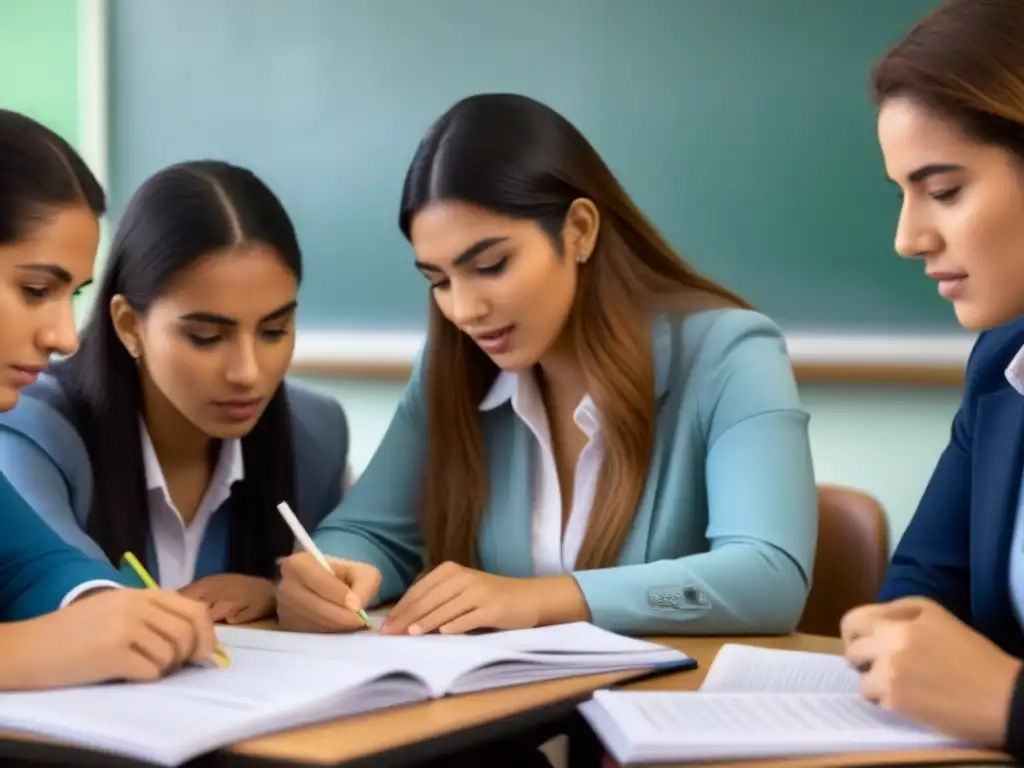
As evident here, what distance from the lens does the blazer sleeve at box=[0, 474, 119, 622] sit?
1166 mm

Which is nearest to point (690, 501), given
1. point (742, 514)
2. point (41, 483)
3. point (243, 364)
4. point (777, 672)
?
point (742, 514)

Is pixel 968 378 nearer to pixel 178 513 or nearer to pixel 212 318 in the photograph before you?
pixel 212 318

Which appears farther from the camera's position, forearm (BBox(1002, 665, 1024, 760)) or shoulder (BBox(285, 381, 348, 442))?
shoulder (BBox(285, 381, 348, 442))

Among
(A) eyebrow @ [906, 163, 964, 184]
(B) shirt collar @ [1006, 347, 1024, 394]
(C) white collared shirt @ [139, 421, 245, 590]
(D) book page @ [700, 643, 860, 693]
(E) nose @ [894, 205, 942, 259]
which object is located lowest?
(C) white collared shirt @ [139, 421, 245, 590]

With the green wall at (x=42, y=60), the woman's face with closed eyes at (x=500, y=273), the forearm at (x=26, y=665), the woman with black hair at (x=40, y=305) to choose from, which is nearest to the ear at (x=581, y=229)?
the woman's face with closed eyes at (x=500, y=273)

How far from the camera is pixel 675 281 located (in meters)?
1.65

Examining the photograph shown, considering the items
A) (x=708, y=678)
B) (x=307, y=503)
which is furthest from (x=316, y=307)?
(x=708, y=678)

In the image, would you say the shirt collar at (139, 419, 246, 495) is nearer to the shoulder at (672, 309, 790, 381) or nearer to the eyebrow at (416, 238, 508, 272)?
the eyebrow at (416, 238, 508, 272)

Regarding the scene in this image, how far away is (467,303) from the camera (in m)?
1.47

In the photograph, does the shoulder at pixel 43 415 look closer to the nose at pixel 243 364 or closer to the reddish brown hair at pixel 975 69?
the nose at pixel 243 364

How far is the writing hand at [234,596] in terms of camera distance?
4.35 ft

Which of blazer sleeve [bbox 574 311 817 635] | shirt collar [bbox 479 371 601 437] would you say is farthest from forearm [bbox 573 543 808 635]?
shirt collar [bbox 479 371 601 437]

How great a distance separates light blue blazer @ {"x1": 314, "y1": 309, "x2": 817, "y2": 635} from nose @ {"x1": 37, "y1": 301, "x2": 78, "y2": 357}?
0.44m

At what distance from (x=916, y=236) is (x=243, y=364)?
855mm
